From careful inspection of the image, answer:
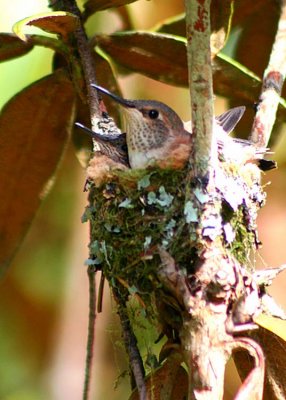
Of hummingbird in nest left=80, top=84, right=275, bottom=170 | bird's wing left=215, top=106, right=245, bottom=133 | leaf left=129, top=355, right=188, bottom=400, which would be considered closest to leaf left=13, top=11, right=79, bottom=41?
hummingbird in nest left=80, top=84, right=275, bottom=170

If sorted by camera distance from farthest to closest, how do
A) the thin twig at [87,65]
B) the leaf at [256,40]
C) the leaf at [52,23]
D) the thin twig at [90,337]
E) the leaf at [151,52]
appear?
the leaf at [256,40] → the leaf at [151,52] → the thin twig at [87,65] → the thin twig at [90,337] → the leaf at [52,23]

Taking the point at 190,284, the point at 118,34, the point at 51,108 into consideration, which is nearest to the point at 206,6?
the point at 190,284

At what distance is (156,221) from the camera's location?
2.91m

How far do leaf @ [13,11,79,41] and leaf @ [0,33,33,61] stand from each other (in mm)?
236

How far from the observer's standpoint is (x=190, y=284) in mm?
2568

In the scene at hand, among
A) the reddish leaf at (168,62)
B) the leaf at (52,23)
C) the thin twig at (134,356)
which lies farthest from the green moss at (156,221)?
the leaf at (52,23)

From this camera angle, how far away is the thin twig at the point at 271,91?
3.06 meters

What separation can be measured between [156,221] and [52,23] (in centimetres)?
69

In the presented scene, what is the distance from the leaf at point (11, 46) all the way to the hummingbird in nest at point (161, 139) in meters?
0.31

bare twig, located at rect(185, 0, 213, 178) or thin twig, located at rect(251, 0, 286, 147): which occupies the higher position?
thin twig, located at rect(251, 0, 286, 147)

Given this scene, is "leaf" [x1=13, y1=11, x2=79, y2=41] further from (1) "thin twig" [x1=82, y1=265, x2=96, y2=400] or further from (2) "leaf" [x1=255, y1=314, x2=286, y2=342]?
(2) "leaf" [x1=255, y1=314, x2=286, y2=342]

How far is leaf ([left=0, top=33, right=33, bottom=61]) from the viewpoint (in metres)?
3.16

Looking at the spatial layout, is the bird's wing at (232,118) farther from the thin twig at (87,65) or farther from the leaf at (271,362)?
the leaf at (271,362)

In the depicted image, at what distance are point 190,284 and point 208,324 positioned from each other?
0.16m
